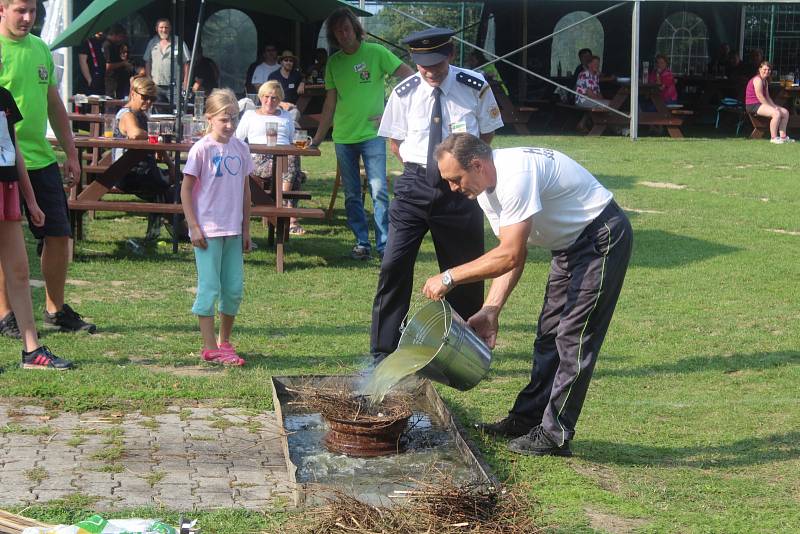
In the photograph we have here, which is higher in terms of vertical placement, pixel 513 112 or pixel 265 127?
pixel 513 112

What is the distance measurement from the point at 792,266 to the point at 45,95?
666 cm

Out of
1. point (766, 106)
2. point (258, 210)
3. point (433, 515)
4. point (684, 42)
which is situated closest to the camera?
point (433, 515)

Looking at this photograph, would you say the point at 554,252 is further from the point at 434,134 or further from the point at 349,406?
the point at 434,134

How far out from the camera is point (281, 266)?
386 inches

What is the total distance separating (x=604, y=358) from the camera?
7.18m

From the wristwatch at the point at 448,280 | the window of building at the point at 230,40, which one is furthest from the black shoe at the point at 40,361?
the window of building at the point at 230,40

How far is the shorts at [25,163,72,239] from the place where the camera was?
6961mm

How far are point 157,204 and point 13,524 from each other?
666cm

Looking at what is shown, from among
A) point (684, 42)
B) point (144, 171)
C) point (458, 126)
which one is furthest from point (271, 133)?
point (684, 42)

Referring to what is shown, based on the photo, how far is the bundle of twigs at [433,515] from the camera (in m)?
3.92

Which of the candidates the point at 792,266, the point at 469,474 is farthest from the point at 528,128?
the point at 469,474

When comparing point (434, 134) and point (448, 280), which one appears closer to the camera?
point (448, 280)

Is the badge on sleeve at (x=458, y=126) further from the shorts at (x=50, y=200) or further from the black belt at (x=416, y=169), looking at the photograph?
the shorts at (x=50, y=200)

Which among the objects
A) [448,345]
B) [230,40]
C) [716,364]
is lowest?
[716,364]
